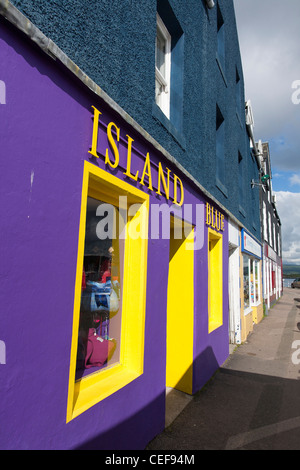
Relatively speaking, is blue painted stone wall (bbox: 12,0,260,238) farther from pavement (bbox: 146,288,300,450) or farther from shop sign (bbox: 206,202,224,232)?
pavement (bbox: 146,288,300,450)

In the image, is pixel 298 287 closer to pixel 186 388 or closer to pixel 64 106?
pixel 186 388

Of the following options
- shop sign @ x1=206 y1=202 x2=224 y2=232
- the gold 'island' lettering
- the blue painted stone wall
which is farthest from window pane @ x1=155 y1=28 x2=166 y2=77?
shop sign @ x1=206 y1=202 x2=224 y2=232

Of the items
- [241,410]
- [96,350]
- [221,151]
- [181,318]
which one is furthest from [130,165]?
[221,151]

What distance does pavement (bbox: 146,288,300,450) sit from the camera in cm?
344

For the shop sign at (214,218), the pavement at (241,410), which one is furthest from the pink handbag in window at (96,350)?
the shop sign at (214,218)

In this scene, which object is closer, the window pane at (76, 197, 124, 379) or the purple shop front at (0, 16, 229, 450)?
the purple shop front at (0, 16, 229, 450)

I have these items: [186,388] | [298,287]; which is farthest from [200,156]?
[298,287]

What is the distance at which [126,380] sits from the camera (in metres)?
2.93

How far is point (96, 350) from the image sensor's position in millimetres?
2965

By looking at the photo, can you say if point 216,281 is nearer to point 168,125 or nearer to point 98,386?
point 168,125

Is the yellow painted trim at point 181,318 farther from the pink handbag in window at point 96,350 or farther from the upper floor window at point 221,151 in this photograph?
the upper floor window at point 221,151

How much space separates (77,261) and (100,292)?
98cm

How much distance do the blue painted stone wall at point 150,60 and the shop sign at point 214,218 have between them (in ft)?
1.38

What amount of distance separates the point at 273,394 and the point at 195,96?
220 inches
